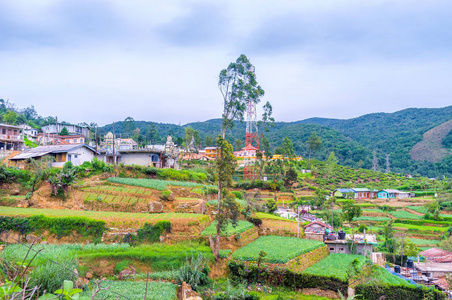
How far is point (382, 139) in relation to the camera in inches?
4759

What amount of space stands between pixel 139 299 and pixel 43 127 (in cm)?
6292

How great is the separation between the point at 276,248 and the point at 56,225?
501 inches

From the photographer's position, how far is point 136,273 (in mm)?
15727

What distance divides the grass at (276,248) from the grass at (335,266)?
42.1 inches

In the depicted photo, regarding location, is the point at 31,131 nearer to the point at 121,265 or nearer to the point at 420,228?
the point at 121,265

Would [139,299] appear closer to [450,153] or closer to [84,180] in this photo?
[84,180]

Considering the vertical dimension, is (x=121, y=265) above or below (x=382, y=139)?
below

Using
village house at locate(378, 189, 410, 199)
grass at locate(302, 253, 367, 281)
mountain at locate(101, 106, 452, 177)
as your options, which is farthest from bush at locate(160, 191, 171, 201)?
mountain at locate(101, 106, 452, 177)

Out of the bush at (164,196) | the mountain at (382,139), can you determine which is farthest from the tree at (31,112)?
the bush at (164,196)

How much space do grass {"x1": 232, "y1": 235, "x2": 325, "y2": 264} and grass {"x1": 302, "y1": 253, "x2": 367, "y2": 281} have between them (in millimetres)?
1069

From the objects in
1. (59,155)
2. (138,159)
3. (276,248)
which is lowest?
(276,248)

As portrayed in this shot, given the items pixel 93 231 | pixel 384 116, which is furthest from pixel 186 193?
pixel 384 116

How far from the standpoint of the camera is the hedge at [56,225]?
57.5ft

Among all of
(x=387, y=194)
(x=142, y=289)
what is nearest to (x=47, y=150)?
(x=142, y=289)
